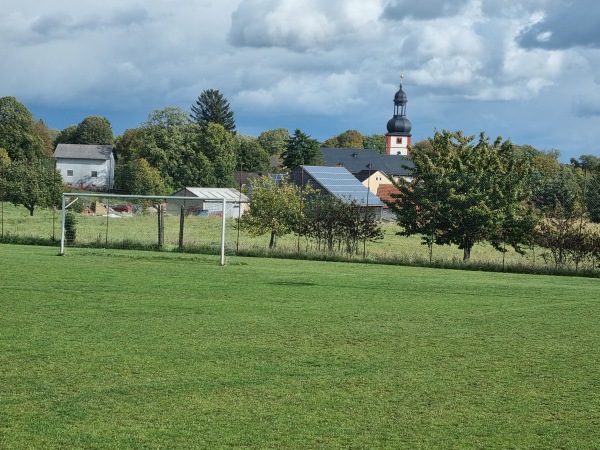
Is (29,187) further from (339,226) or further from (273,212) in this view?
(339,226)

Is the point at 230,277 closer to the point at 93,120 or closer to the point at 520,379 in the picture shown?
the point at 520,379

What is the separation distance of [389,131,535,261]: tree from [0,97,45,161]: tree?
61045 millimetres

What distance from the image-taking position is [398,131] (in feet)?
454

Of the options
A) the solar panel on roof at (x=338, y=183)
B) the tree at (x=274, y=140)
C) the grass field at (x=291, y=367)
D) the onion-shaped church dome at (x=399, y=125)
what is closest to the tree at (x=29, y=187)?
the solar panel on roof at (x=338, y=183)

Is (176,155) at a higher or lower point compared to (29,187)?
higher

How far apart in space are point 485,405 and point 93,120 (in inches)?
4249

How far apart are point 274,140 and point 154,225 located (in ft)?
306

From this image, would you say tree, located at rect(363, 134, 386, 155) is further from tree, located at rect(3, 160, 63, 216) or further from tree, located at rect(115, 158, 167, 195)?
tree, located at rect(3, 160, 63, 216)

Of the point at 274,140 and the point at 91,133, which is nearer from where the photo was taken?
the point at 91,133

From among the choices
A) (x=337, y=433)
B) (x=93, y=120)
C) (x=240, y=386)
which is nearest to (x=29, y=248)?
(x=240, y=386)

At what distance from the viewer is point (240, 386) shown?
8.38m

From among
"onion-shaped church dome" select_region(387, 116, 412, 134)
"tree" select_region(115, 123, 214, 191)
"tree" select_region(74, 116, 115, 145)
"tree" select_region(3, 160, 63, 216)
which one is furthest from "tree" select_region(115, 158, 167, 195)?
"onion-shaped church dome" select_region(387, 116, 412, 134)

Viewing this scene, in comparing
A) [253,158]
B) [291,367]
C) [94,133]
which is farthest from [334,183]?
[94,133]

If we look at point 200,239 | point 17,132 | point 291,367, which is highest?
point 17,132
